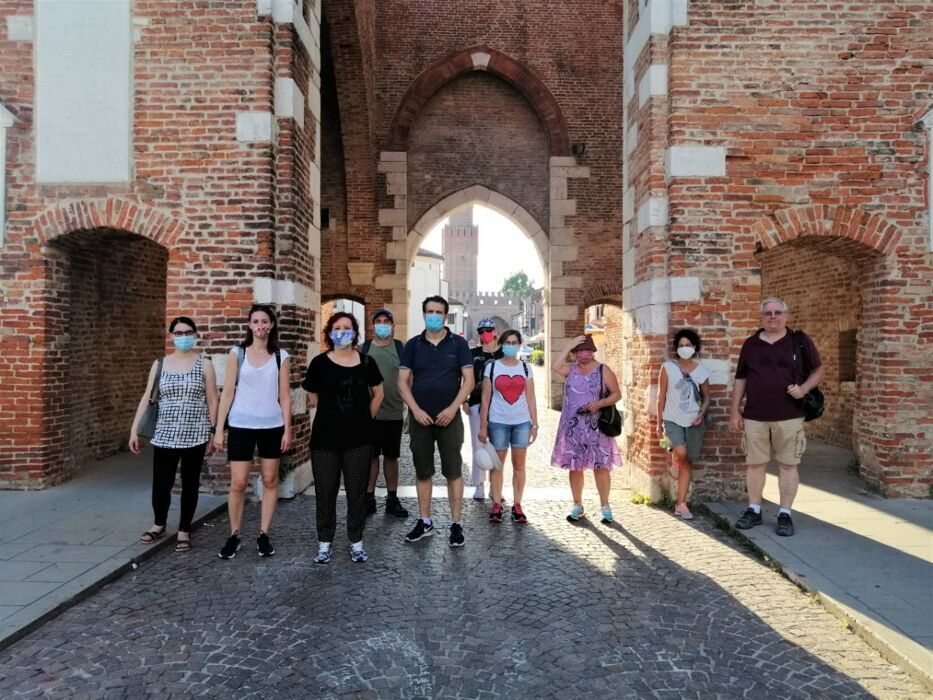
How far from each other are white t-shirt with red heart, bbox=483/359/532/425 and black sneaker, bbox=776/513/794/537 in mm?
2160

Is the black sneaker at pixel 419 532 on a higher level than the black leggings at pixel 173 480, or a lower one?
lower

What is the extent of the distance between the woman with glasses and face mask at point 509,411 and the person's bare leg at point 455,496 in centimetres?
56

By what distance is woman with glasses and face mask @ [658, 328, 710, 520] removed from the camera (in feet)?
18.6

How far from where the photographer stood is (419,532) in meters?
5.00

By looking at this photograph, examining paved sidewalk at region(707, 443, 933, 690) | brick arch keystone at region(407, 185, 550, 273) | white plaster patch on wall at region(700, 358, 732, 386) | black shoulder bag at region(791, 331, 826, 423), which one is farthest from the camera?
brick arch keystone at region(407, 185, 550, 273)

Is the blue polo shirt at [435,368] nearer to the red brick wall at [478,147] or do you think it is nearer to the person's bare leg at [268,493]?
the person's bare leg at [268,493]

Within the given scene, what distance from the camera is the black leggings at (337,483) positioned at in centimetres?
448

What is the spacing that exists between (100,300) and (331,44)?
677cm

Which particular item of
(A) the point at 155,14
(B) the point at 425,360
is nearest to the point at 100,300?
(A) the point at 155,14

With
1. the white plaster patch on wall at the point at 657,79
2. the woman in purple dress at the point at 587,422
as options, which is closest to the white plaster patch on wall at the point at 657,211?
the white plaster patch on wall at the point at 657,79

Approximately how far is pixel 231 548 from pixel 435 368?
1998mm

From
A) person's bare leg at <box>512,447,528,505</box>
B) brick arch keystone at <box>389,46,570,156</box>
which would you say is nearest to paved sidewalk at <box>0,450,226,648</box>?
person's bare leg at <box>512,447,528,505</box>

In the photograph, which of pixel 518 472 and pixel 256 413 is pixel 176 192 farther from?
pixel 518 472

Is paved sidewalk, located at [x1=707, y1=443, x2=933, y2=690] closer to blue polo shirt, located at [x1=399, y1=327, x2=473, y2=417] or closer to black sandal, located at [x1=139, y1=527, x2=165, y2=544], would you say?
blue polo shirt, located at [x1=399, y1=327, x2=473, y2=417]
